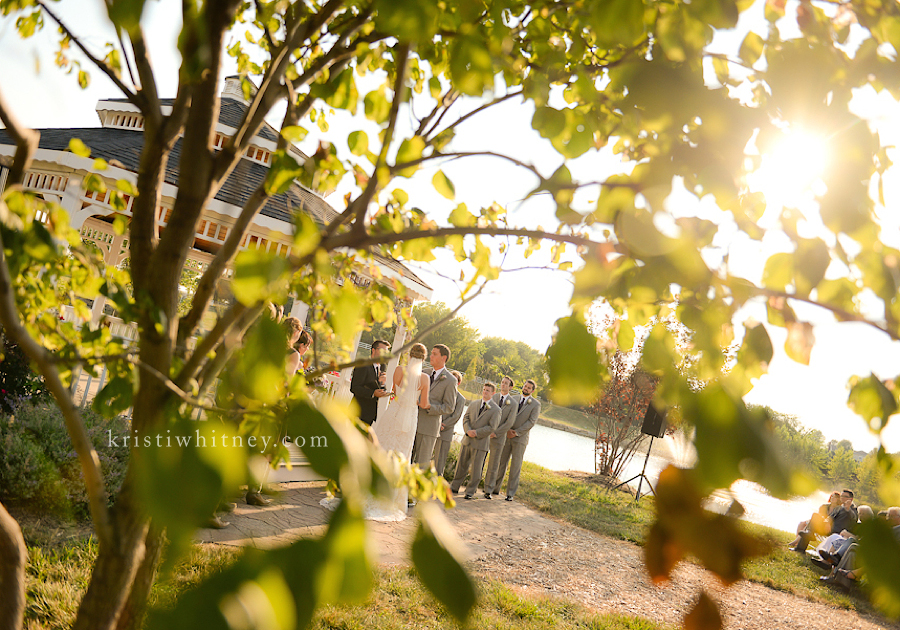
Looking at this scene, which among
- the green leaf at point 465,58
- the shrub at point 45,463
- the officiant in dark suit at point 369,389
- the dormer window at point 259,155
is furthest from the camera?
the dormer window at point 259,155

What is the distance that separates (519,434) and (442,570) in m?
9.83

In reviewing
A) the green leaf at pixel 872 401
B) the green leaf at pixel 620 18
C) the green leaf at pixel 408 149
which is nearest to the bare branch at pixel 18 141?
the green leaf at pixel 408 149

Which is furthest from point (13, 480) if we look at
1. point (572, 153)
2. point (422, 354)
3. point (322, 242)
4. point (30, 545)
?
point (572, 153)

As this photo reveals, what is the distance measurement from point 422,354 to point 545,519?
4.31m

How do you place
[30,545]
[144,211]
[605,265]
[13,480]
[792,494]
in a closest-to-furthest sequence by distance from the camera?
[792,494], [605,265], [144,211], [30,545], [13,480]

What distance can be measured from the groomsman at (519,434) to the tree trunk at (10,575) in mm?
8984

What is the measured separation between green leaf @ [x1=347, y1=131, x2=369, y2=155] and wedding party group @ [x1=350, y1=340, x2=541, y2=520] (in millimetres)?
3521

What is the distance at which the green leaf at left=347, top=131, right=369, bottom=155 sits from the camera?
38.6 inches

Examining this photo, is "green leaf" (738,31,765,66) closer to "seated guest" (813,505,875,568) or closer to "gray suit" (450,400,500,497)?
"gray suit" (450,400,500,497)

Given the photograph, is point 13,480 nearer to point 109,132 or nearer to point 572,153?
point 572,153

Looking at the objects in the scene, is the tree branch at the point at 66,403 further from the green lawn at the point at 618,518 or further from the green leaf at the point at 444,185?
the green lawn at the point at 618,518

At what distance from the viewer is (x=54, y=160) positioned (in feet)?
21.6

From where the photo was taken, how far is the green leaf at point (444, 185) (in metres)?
0.86

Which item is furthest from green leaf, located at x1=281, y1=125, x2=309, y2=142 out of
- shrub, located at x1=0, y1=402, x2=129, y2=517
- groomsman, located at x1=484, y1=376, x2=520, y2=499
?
groomsman, located at x1=484, y1=376, x2=520, y2=499
